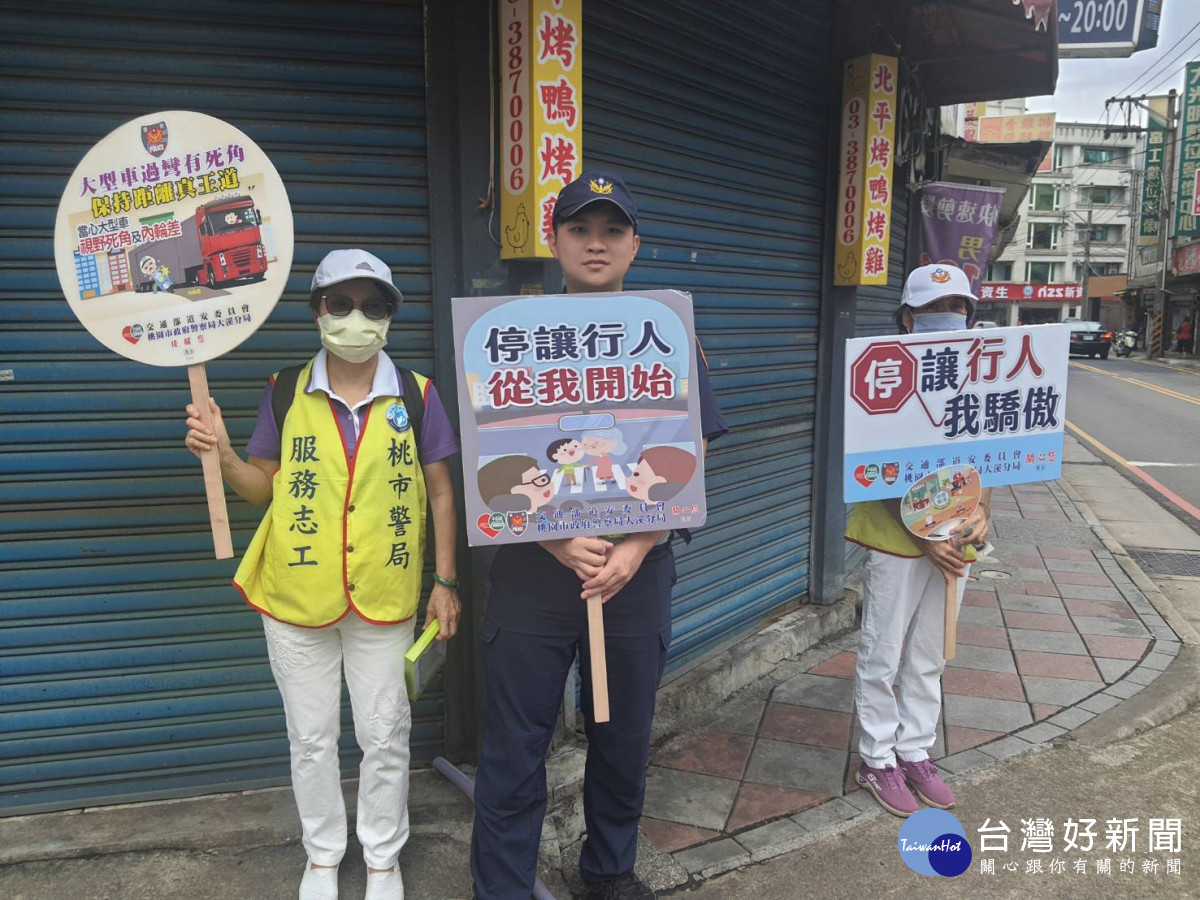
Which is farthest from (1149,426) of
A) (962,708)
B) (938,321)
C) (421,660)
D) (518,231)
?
(421,660)

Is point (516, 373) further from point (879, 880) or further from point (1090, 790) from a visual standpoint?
point (1090, 790)

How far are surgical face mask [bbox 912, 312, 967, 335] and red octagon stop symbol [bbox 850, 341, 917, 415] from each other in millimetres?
345

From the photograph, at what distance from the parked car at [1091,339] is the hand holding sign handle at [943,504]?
34598 millimetres

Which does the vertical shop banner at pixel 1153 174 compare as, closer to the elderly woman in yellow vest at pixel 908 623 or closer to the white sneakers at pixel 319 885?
the elderly woman in yellow vest at pixel 908 623

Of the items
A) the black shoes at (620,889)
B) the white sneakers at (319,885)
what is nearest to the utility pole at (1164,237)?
the black shoes at (620,889)

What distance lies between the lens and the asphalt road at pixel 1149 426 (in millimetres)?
10047

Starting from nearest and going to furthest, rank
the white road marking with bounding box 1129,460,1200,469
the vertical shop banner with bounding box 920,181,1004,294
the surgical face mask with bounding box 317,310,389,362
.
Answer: the surgical face mask with bounding box 317,310,389,362
the vertical shop banner with bounding box 920,181,1004,294
the white road marking with bounding box 1129,460,1200,469

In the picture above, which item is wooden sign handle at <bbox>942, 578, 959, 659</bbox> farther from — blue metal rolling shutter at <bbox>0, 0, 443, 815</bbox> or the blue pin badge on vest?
blue metal rolling shutter at <bbox>0, 0, 443, 815</bbox>

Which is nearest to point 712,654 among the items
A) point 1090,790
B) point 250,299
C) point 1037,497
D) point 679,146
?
point 1090,790

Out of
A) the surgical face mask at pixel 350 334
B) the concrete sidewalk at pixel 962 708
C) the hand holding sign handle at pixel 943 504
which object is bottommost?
the concrete sidewalk at pixel 962 708

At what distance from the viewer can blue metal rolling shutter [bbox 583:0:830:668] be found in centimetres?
386

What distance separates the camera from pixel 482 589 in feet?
11.0

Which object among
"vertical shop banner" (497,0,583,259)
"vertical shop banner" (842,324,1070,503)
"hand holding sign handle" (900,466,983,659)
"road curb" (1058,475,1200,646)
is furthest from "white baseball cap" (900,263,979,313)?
"road curb" (1058,475,1200,646)

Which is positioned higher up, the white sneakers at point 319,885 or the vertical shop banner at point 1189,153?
the vertical shop banner at point 1189,153
